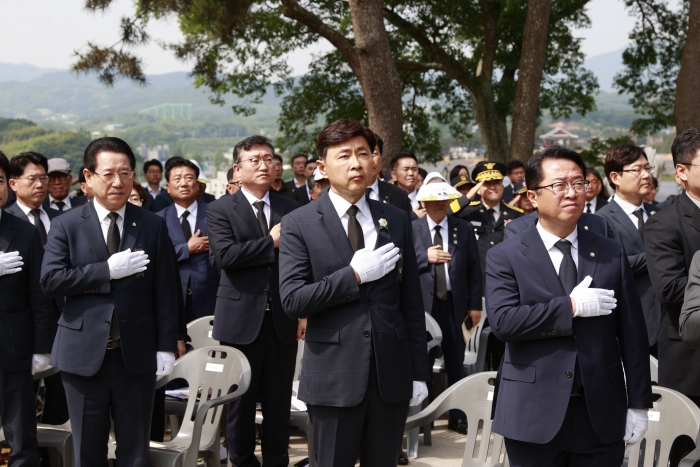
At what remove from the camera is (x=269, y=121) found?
656ft

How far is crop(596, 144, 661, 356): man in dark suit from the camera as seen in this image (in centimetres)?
473

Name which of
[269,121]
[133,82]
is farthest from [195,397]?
[269,121]

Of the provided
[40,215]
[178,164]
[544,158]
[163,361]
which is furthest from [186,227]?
[544,158]

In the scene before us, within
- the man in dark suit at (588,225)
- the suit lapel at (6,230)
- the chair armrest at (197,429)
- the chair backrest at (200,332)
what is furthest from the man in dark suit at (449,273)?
the suit lapel at (6,230)

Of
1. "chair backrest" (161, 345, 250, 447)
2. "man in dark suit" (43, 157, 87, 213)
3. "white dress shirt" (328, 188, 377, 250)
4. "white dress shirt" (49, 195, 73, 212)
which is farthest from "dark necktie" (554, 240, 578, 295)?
"white dress shirt" (49, 195, 73, 212)

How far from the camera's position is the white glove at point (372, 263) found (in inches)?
126

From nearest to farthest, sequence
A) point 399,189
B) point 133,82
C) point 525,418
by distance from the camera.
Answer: point 525,418 → point 399,189 → point 133,82

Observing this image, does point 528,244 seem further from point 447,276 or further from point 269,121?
point 269,121

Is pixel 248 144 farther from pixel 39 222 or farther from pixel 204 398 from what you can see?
pixel 39 222

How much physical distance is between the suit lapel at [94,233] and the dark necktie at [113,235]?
0.02 metres

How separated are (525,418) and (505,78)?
1645 centimetres

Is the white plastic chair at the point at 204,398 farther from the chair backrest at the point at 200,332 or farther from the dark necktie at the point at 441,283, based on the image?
the dark necktie at the point at 441,283

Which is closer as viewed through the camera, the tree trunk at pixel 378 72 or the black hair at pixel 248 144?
the black hair at pixel 248 144

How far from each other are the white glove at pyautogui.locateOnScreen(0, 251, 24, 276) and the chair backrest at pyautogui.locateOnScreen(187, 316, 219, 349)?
1.41 meters
